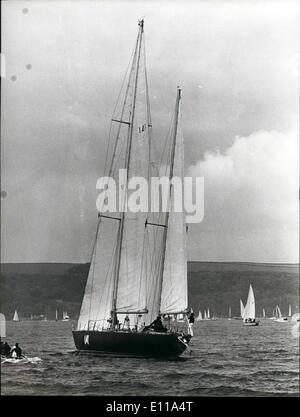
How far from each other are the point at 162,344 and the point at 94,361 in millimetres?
2471

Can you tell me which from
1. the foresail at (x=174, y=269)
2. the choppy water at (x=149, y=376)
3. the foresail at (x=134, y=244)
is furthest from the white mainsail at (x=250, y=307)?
the foresail at (x=134, y=244)

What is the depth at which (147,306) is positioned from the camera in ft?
84.2

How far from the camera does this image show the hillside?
83.9ft

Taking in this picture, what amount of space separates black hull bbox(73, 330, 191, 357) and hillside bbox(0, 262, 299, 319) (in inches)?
101

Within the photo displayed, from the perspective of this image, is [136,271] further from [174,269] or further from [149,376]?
[149,376]

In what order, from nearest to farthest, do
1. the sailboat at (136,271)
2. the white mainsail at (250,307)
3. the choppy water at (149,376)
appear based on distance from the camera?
the choppy water at (149,376), the sailboat at (136,271), the white mainsail at (250,307)

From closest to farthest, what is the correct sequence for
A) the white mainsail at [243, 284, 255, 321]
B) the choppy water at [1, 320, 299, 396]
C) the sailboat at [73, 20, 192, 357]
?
the choppy water at [1, 320, 299, 396], the sailboat at [73, 20, 192, 357], the white mainsail at [243, 284, 255, 321]

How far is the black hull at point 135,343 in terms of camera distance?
24781 mm

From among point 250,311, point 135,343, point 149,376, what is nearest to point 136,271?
point 135,343

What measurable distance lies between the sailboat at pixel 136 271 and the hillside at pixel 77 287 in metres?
1.26

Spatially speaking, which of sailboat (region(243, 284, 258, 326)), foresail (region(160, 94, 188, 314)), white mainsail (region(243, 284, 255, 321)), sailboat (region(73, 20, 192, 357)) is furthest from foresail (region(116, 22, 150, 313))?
white mainsail (region(243, 284, 255, 321))

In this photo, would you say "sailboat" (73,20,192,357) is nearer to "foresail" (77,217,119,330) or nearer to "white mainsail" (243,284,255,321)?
"foresail" (77,217,119,330)

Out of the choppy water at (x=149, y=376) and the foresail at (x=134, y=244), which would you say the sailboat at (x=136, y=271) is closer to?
the foresail at (x=134, y=244)
